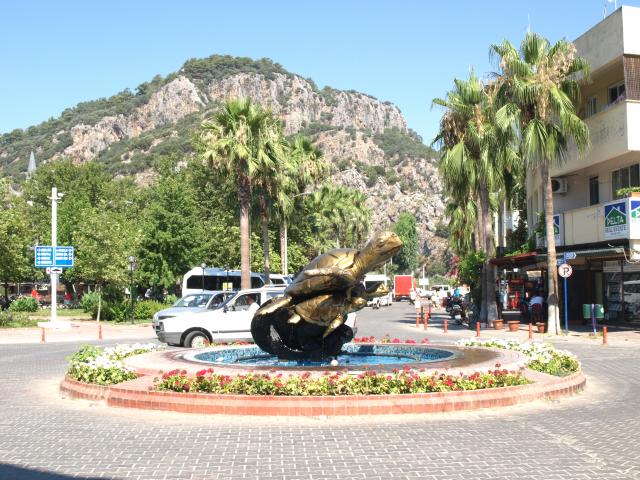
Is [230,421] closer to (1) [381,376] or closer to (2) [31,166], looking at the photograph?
(1) [381,376]

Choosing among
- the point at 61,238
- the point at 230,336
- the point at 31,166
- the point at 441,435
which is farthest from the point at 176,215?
the point at 31,166

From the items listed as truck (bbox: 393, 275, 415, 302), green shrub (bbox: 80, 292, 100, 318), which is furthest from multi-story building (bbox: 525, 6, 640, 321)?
truck (bbox: 393, 275, 415, 302)

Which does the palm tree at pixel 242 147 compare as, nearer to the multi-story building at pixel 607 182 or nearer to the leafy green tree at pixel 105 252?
the leafy green tree at pixel 105 252

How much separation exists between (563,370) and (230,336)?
9.63 metres

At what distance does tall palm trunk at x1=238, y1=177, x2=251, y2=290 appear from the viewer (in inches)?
1227

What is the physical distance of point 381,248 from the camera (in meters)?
12.3

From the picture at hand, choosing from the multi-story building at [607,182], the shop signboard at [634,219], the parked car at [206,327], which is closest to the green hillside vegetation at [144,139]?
the multi-story building at [607,182]

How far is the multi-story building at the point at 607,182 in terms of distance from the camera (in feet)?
82.9

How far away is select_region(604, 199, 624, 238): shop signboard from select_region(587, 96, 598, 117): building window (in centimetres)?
626

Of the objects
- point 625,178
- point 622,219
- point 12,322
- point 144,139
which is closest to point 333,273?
point 622,219

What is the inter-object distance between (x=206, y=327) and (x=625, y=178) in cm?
1876

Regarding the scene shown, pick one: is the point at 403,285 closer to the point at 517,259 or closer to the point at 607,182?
the point at 517,259

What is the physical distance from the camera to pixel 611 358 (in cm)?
1719

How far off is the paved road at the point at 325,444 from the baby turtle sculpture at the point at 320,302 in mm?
3536
